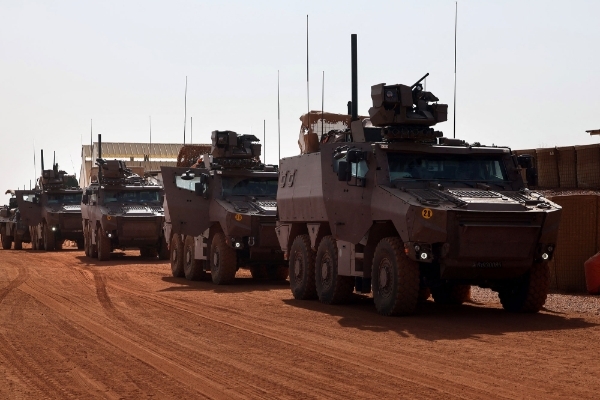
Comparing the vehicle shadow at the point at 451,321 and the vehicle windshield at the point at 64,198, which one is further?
the vehicle windshield at the point at 64,198

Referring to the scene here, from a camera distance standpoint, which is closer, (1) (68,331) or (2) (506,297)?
(1) (68,331)

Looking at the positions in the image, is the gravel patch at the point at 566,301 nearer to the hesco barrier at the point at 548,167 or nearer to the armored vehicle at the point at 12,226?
the hesco barrier at the point at 548,167

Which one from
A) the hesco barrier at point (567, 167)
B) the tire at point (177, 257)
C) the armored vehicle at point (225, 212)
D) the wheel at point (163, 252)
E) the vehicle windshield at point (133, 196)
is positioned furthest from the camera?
the vehicle windshield at point (133, 196)

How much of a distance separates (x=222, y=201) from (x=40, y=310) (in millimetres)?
5897

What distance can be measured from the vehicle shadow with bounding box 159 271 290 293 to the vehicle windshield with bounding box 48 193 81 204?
15756mm

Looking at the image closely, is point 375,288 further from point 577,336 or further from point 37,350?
point 37,350

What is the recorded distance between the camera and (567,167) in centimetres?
2336

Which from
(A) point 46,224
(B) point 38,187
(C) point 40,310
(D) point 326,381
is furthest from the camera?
(B) point 38,187

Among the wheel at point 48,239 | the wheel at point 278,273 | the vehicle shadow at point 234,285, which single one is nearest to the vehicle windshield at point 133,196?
the wheel at point 48,239

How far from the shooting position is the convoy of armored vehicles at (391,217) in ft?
39.8

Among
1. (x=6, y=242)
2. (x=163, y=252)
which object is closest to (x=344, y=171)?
(x=163, y=252)

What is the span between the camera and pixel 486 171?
44.6ft

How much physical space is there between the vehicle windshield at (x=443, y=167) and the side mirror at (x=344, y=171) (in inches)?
21.7

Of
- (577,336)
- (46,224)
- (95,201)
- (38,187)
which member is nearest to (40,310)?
(577,336)
